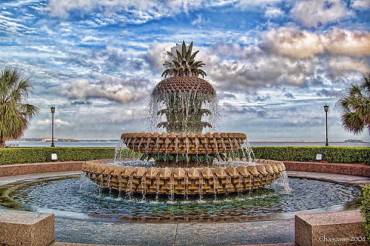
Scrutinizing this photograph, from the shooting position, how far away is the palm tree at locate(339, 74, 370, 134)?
65.9 ft

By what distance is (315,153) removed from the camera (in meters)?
19.4

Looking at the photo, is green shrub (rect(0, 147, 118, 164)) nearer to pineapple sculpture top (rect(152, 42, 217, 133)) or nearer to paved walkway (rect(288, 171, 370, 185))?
pineapple sculpture top (rect(152, 42, 217, 133))

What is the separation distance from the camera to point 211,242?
5.37 metres

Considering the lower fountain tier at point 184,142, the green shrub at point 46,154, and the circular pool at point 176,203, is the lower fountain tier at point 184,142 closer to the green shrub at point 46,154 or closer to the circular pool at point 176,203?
the circular pool at point 176,203

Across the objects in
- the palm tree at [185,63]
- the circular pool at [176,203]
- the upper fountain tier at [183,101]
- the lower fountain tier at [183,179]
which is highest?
the palm tree at [185,63]

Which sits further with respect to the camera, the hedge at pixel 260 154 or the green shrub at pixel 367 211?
the hedge at pixel 260 154

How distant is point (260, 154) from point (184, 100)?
8531 millimetres

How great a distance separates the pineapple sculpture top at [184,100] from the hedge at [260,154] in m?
7.18

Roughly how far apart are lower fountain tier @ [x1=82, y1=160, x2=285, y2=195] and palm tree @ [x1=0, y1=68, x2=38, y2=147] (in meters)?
→ 13.6

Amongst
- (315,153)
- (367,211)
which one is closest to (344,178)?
(315,153)

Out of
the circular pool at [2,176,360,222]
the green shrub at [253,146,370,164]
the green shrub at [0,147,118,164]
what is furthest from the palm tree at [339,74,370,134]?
the green shrub at [0,147,118,164]

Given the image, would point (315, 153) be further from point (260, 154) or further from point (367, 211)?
point (367, 211)

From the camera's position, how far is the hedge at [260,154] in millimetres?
17828

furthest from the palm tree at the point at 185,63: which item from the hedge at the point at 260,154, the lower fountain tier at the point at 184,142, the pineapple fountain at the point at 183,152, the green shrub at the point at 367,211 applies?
the green shrub at the point at 367,211
